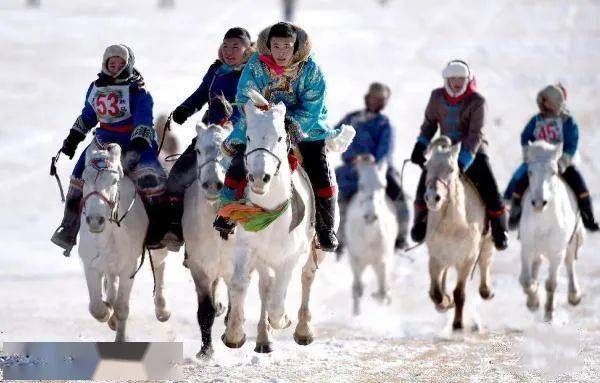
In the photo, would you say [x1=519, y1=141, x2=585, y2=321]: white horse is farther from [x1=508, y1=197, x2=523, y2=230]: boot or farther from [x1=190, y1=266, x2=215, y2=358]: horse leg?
[x1=190, y1=266, x2=215, y2=358]: horse leg

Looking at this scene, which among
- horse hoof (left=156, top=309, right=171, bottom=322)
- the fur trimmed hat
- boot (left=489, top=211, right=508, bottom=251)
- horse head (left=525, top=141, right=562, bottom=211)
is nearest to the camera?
horse hoof (left=156, top=309, right=171, bottom=322)

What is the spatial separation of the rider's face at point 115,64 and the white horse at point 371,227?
19.0 feet

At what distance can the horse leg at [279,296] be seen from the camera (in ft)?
32.2

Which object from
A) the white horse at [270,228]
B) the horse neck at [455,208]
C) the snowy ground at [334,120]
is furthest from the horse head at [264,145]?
the horse neck at [455,208]

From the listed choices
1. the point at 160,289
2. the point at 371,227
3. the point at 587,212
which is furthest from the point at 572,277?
the point at 160,289

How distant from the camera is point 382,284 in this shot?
16859mm

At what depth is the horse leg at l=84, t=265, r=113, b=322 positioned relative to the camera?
1091 cm

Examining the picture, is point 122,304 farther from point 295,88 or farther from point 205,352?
point 295,88

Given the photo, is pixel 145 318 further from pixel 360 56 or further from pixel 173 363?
pixel 360 56

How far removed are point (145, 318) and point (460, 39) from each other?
3053cm

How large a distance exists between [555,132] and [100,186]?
735cm

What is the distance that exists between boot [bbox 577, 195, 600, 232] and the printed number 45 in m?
6.85

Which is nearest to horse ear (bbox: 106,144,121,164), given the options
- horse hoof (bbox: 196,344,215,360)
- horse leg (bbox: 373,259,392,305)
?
horse hoof (bbox: 196,344,215,360)

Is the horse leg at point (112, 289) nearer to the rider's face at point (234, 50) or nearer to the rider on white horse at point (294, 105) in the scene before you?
the rider on white horse at point (294, 105)
